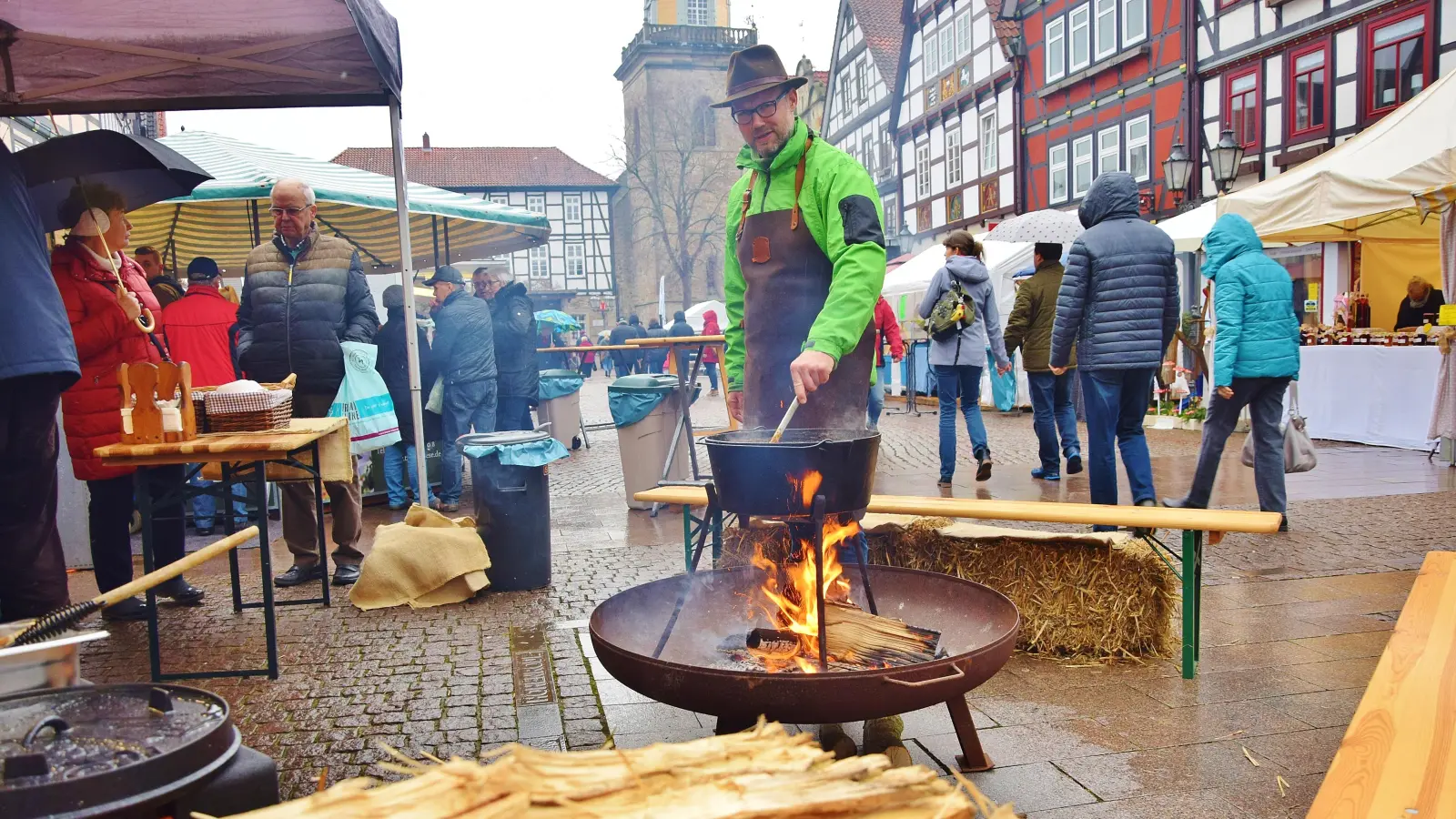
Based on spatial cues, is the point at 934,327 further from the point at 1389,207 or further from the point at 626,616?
the point at 626,616

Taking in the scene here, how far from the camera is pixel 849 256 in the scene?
11.4 feet

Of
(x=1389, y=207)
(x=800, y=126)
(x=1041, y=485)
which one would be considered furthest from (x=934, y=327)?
(x=800, y=126)

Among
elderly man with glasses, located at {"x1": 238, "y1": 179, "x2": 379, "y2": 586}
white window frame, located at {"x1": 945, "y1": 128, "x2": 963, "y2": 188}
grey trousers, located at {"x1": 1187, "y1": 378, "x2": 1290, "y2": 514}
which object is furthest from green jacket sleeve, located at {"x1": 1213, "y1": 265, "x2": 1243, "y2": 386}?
white window frame, located at {"x1": 945, "y1": 128, "x2": 963, "y2": 188}

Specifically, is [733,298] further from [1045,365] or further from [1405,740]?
[1045,365]

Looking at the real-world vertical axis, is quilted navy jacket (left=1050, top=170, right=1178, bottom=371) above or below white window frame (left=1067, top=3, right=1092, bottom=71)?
below

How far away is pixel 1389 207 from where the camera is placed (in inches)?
357

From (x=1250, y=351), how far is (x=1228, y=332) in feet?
0.55

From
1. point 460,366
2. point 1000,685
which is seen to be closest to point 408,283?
point 460,366

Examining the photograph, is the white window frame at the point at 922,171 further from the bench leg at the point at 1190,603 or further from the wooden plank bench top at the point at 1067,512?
the bench leg at the point at 1190,603

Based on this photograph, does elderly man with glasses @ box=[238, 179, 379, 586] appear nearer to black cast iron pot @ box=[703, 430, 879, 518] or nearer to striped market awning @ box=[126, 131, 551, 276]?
striped market awning @ box=[126, 131, 551, 276]

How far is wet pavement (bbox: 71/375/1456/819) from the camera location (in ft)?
10.0

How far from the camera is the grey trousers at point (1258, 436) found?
20.8 ft

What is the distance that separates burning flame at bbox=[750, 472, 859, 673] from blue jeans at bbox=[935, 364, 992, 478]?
5734 mm

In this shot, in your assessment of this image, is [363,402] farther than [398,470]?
No
